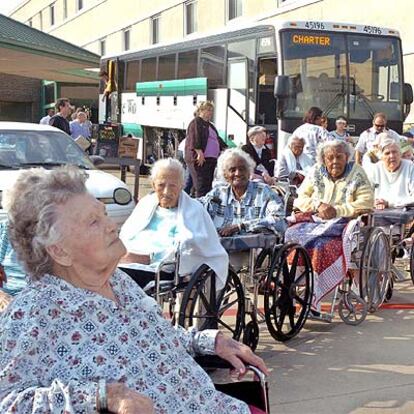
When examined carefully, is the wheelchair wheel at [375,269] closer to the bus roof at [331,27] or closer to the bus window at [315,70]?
the bus window at [315,70]

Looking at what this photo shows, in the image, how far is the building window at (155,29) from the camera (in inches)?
1282

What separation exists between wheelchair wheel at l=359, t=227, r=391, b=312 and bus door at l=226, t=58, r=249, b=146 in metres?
6.67

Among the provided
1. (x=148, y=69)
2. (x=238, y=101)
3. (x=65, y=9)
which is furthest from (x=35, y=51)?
(x=65, y=9)

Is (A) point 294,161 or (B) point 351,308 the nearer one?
(B) point 351,308

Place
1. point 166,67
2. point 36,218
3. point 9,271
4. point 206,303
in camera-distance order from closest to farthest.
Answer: point 36,218 < point 9,271 < point 206,303 < point 166,67

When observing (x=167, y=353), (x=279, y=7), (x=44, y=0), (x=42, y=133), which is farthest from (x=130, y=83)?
(x=44, y=0)

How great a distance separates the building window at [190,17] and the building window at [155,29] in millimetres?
3172

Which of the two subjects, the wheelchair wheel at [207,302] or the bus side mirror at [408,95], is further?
the bus side mirror at [408,95]

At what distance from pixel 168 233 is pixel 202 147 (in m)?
5.03

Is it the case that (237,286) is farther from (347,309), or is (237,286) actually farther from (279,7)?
(279,7)

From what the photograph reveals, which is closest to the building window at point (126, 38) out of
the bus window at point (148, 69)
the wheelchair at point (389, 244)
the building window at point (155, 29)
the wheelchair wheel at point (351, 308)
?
the building window at point (155, 29)

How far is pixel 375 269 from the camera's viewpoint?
19.7 feet

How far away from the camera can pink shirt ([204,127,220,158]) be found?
9742 mm

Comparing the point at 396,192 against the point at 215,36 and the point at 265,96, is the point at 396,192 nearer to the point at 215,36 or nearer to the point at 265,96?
the point at 265,96
